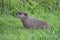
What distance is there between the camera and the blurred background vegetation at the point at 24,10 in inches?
341

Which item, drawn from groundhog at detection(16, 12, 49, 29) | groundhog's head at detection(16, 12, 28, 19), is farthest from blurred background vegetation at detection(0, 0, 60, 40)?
groundhog's head at detection(16, 12, 28, 19)

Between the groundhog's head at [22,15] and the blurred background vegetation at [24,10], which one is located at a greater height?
the groundhog's head at [22,15]

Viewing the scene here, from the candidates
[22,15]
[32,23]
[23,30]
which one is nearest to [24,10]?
[22,15]

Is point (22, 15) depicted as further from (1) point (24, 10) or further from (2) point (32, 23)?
(1) point (24, 10)

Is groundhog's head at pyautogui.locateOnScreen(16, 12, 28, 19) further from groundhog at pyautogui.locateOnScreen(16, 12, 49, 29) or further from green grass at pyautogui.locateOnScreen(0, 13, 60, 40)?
green grass at pyautogui.locateOnScreen(0, 13, 60, 40)

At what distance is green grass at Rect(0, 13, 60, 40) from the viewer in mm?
7449

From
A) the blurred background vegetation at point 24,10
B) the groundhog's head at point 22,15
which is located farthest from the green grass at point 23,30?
the groundhog's head at point 22,15

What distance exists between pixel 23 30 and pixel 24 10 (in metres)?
2.46

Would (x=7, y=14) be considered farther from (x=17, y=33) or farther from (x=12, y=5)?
(x=17, y=33)

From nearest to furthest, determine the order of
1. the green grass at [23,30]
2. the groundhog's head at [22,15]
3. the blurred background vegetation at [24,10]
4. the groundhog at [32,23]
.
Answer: the green grass at [23,30], the blurred background vegetation at [24,10], the groundhog at [32,23], the groundhog's head at [22,15]

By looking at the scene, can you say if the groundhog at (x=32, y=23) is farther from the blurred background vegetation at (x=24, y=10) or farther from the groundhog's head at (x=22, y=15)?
the blurred background vegetation at (x=24, y=10)

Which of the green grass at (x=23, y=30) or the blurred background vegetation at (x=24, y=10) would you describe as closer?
the green grass at (x=23, y=30)

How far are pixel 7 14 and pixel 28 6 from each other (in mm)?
1159

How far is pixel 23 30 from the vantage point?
30.2 ft
